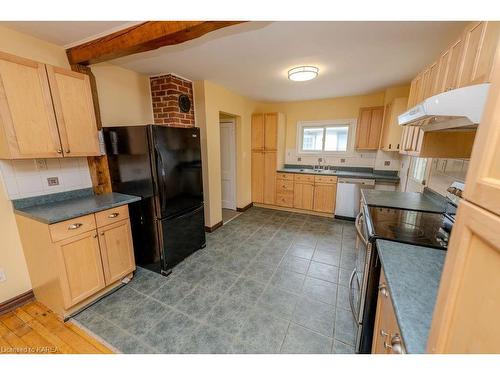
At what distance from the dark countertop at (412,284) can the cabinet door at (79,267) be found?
2219 mm

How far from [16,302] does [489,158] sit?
318 cm

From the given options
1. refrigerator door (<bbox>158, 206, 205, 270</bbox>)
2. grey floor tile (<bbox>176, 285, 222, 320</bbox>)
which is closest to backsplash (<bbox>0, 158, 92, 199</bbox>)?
refrigerator door (<bbox>158, 206, 205, 270</bbox>)

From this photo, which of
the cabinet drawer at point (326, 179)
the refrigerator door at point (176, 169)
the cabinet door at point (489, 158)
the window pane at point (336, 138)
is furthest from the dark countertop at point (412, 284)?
the window pane at point (336, 138)

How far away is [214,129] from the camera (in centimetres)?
325

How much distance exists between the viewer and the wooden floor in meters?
1.47

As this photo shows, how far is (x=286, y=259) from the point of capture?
2.63 meters

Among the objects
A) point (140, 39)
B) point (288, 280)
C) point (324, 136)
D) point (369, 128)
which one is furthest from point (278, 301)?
point (324, 136)

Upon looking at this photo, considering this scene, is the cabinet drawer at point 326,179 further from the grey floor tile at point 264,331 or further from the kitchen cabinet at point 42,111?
the kitchen cabinet at point 42,111

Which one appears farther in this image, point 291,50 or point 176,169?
point 176,169

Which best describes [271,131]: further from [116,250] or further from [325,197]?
[116,250]

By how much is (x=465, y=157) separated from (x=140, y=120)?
3502 mm
